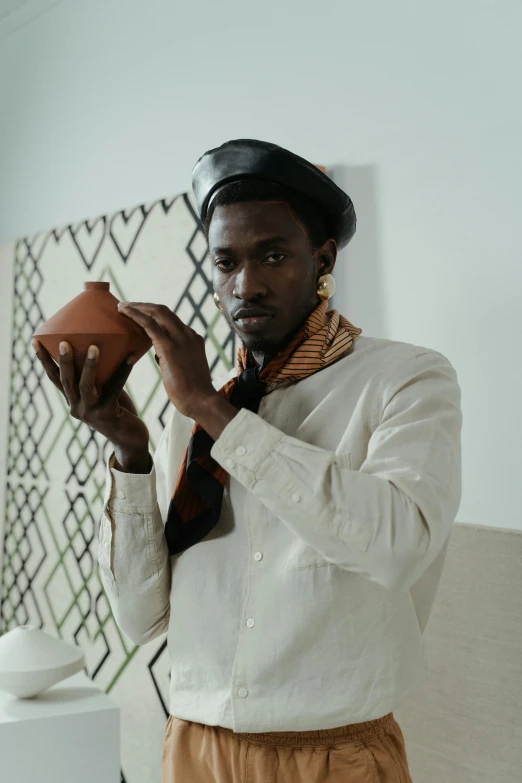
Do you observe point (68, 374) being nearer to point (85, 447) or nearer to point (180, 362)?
point (180, 362)

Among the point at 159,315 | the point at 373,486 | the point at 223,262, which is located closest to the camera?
the point at 373,486

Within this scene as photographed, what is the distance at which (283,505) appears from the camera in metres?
1.02

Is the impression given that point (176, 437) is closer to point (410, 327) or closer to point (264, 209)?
point (264, 209)

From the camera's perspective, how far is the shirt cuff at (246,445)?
1046 mm

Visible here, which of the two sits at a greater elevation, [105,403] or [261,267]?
[261,267]

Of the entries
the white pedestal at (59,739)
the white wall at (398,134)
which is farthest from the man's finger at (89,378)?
the white pedestal at (59,739)

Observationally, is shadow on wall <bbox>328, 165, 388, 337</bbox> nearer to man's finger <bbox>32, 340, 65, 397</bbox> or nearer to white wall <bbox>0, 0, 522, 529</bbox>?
white wall <bbox>0, 0, 522, 529</bbox>

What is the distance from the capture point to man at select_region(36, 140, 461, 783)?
104 centimetres

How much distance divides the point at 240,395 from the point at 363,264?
0.71 metres

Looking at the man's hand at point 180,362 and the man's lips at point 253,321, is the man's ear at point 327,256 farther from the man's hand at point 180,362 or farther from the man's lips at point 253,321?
the man's hand at point 180,362

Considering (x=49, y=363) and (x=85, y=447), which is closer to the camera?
(x=49, y=363)

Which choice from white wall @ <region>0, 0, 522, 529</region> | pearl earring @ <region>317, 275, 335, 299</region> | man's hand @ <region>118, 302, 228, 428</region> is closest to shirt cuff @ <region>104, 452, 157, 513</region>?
man's hand @ <region>118, 302, 228, 428</region>

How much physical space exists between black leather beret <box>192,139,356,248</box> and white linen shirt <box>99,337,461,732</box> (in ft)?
0.71

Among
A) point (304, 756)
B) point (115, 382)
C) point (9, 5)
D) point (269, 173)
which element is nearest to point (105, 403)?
point (115, 382)
